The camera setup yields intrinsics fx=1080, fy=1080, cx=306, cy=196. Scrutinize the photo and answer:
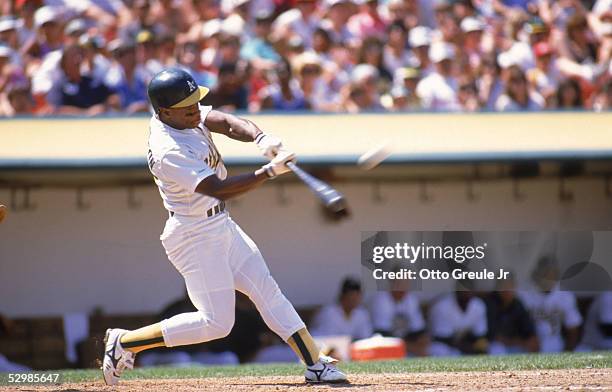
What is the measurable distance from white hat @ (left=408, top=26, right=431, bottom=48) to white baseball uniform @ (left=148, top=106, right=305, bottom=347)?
4.86 metres

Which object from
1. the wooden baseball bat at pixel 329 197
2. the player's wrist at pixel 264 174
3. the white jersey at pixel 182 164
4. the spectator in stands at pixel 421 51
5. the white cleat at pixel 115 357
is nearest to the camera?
the wooden baseball bat at pixel 329 197

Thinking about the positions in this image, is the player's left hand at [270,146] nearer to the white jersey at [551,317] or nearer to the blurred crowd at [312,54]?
the blurred crowd at [312,54]

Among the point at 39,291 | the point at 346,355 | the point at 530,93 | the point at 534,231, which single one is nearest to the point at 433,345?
the point at 346,355

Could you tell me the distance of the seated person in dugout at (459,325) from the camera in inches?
341

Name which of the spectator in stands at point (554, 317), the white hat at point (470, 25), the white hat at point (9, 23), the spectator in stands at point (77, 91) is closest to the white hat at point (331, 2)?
the white hat at point (470, 25)

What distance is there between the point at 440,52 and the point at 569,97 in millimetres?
1222

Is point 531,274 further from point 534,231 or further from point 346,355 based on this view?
point 346,355

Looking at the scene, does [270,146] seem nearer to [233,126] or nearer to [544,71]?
[233,126]

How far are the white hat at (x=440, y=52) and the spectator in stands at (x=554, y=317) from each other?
7.40 feet

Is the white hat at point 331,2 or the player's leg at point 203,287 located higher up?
the white hat at point 331,2

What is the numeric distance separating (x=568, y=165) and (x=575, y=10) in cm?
249

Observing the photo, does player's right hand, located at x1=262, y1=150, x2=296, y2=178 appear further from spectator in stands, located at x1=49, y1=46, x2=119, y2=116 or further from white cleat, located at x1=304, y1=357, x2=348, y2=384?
spectator in stands, located at x1=49, y1=46, x2=119, y2=116

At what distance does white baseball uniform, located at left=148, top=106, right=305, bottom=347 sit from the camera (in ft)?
17.2

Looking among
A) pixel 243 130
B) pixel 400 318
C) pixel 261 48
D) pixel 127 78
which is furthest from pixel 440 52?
pixel 243 130
